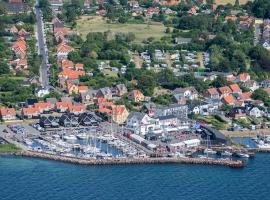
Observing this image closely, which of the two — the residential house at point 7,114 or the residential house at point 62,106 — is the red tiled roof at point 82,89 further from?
the residential house at point 7,114

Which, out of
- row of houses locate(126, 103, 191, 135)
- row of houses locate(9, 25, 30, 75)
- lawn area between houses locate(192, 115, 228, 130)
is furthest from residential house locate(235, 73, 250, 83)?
row of houses locate(9, 25, 30, 75)

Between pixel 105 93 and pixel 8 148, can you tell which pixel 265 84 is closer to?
pixel 105 93

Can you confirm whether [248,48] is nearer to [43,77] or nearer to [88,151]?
[43,77]

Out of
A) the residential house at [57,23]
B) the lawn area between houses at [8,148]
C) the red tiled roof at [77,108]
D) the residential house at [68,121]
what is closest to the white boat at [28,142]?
the lawn area between houses at [8,148]

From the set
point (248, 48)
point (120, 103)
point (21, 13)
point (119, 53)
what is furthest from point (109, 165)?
point (21, 13)

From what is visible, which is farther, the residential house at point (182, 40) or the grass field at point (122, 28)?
the grass field at point (122, 28)

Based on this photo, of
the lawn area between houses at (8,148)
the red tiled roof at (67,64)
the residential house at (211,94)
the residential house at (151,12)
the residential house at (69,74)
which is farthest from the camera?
the residential house at (151,12)
